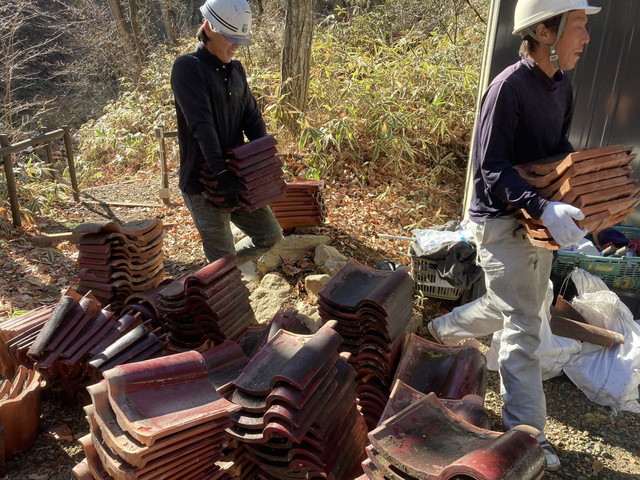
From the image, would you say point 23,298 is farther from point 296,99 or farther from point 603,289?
point 603,289

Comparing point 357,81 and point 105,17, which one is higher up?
point 105,17

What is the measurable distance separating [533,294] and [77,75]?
1785 centimetres

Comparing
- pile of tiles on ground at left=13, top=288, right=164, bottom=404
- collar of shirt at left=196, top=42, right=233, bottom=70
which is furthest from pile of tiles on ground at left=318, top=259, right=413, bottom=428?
collar of shirt at left=196, top=42, right=233, bottom=70

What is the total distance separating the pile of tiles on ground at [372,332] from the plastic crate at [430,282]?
124cm

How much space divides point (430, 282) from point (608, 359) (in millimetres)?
1512

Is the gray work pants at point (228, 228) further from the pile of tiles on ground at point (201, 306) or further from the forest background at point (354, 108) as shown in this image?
the forest background at point (354, 108)

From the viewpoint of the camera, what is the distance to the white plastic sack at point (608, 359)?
378 centimetres

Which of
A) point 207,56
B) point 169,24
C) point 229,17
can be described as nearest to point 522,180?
point 229,17

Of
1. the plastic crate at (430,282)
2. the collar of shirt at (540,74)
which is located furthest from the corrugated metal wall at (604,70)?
the collar of shirt at (540,74)

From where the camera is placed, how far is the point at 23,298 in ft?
16.8

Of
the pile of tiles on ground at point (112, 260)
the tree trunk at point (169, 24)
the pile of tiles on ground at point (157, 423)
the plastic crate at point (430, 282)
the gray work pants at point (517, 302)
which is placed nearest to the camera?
the pile of tiles on ground at point (157, 423)

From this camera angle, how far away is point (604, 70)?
5379mm

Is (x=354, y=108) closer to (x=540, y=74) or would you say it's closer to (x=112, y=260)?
(x=112, y=260)

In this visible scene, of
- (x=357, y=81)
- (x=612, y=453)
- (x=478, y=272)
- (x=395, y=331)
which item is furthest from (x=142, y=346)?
(x=357, y=81)
